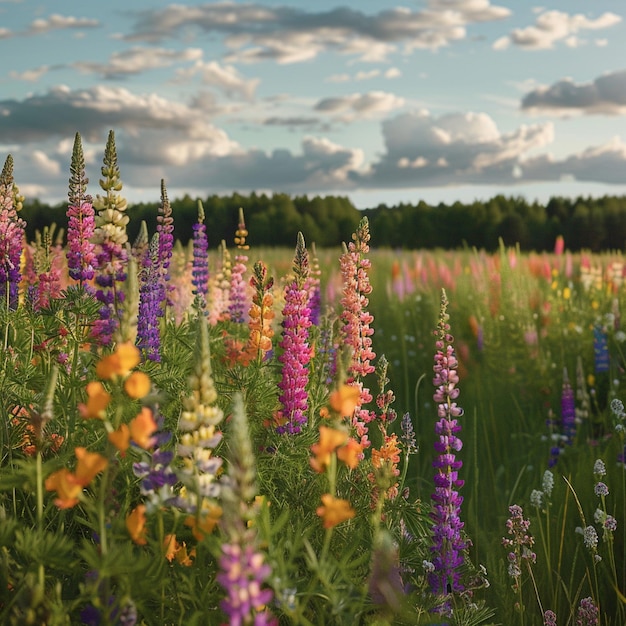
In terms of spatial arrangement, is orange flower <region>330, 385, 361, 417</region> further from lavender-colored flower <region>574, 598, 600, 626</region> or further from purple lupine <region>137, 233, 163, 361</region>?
lavender-colored flower <region>574, 598, 600, 626</region>

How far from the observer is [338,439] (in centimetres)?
176

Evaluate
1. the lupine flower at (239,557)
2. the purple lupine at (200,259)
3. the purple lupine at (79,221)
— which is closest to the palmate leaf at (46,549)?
the lupine flower at (239,557)

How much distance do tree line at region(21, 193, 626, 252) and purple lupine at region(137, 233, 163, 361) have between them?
3988 cm

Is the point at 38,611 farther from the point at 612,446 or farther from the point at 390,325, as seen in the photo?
the point at 390,325

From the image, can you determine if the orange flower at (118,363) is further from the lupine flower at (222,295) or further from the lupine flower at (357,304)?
the lupine flower at (222,295)

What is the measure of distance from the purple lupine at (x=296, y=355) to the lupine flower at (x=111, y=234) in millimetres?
705

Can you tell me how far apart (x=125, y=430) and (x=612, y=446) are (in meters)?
4.15

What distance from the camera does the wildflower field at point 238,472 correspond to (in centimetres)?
175

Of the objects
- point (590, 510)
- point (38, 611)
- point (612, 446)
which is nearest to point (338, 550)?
point (38, 611)

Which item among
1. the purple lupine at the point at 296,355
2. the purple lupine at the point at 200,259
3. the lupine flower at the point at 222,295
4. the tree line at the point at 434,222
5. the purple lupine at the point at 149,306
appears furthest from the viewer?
the tree line at the point at 434,222

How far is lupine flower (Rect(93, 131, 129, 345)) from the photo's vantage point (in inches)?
118

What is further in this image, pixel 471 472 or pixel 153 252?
pixel 471 472

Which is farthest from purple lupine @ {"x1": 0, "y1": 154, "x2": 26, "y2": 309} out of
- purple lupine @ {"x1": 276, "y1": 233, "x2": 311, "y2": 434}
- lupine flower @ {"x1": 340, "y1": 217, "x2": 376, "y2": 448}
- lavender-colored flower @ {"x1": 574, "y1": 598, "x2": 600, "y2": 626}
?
lavender-colored flower @ {"x1": 574, "y1": 598, "x2": 600, "y2": 626}

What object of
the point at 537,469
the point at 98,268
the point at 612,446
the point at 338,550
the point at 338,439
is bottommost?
the point at 537,469
